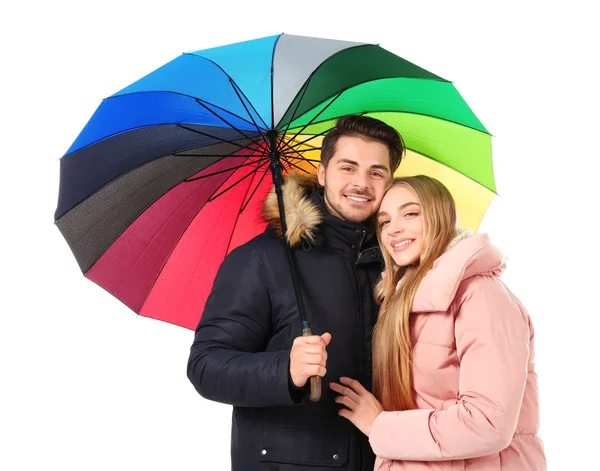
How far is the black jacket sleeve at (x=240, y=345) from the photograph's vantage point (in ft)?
9.66

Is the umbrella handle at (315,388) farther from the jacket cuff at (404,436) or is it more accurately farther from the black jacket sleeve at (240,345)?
the jacket cuff at (404,436)

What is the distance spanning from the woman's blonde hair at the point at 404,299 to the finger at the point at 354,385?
68mm

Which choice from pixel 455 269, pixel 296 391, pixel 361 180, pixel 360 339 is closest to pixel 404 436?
pixel 296 391

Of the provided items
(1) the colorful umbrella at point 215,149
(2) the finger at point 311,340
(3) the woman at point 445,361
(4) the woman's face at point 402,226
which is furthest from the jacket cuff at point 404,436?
(1) the colorful umbrella at point 215,149

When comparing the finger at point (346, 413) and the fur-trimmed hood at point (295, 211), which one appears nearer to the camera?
the finger at point (346, 413)

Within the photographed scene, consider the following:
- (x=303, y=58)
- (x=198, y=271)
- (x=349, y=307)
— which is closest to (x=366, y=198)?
(x=349, y=307)

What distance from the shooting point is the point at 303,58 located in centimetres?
301

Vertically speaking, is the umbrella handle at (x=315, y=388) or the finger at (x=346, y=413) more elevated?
the umbrella handle at (x=315, y=388)

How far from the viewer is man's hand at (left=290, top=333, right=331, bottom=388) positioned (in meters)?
2.81

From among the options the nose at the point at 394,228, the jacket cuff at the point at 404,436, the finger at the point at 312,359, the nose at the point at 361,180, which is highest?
the nose at the point at 361,180

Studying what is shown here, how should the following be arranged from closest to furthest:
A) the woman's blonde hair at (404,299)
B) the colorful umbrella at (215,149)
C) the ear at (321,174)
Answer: the woman's blonde hair at (404,299)
the colorful umbrella at (215,149)
the ear at (321,174)

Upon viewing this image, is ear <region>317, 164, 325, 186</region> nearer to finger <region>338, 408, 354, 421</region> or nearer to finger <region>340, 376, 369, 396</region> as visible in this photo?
finger <region>340, 376, 369, 396</region>

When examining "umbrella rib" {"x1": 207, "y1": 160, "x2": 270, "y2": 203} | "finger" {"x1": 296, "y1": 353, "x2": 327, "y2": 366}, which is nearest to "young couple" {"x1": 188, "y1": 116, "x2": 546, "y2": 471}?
"finger" {"x1": 296, "y1": 353, "x2": 327, "y2": 366}

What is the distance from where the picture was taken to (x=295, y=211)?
3350mm
